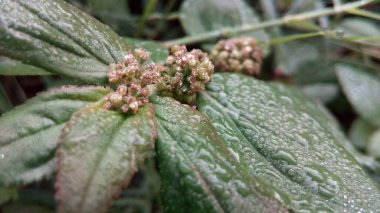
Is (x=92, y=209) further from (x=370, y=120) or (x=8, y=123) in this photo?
(x=370, y=120)

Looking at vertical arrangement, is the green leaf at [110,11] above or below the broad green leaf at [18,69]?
above

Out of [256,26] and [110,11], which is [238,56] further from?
[110,11]

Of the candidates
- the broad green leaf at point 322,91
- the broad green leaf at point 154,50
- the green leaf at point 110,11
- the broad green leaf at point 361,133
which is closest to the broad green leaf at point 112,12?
the green leaf at point 110,11

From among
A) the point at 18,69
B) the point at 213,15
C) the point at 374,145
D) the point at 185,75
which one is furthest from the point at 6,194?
the point at 374,145

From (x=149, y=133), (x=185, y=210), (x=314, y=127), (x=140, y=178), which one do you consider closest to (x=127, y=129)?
(x=149, y=133)

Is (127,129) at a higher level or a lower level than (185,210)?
higher

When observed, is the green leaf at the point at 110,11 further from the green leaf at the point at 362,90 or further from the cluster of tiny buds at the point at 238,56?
the green leaf at the point at 362,90

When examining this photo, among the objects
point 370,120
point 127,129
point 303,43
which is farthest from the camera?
point 303,43
